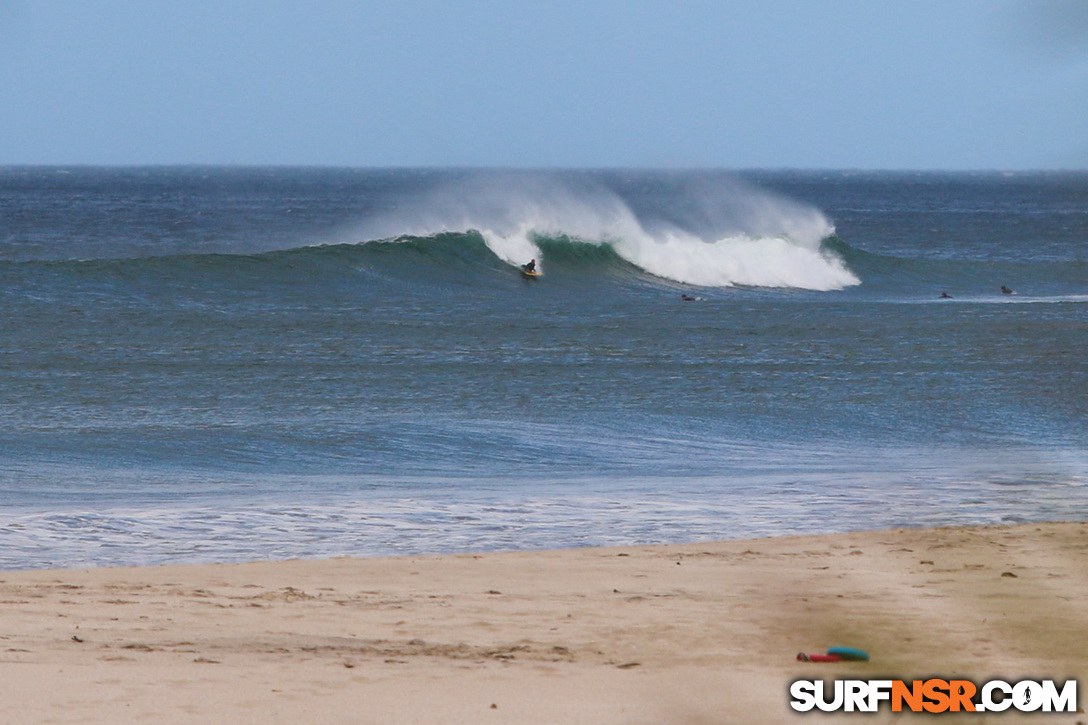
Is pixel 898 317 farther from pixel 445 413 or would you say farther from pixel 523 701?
pixel 523 701

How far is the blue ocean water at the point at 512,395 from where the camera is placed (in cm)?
931

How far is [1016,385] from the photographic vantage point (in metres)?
17.0

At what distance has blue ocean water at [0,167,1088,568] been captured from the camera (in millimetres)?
9312

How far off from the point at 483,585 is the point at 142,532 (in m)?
2.77

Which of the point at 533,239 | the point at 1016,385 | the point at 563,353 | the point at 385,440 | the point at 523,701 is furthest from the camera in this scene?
the point at 533,239

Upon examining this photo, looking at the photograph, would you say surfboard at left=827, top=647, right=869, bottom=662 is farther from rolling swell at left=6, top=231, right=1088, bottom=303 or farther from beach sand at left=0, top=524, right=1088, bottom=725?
rolling swell at left=6, top=231, right=1088, bottom=303

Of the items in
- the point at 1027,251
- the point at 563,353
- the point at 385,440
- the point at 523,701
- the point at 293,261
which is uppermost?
the point at 1027,251

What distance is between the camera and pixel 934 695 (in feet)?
10.9

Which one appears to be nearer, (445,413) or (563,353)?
(445,413)

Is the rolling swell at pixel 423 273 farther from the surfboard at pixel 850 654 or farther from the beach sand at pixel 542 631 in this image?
the surfboard at pixel 850 654

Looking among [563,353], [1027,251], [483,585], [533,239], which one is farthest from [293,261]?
[1027,251]

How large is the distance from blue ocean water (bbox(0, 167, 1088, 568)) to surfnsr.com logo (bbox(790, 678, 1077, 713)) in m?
1.27

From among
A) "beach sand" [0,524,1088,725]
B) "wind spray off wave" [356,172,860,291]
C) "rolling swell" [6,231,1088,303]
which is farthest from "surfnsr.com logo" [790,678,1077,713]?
"wind spray off wave" [356,172,860,291]

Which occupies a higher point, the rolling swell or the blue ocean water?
the rolling swell
